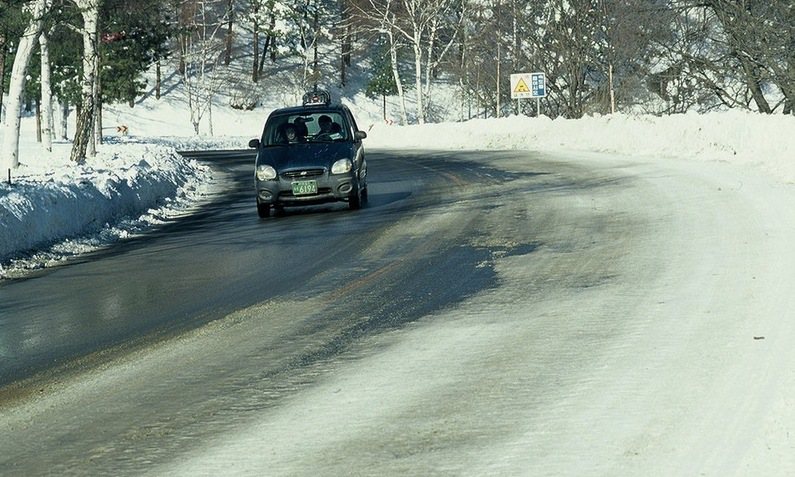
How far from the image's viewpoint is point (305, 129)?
20.8 meters

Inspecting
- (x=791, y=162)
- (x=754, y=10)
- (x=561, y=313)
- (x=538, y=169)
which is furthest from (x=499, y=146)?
(x=561, y=313)

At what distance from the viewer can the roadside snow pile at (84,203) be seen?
15.8 m

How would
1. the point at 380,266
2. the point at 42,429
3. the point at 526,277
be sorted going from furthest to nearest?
the point at 380,266
the point at 526,277
the point at 42,429

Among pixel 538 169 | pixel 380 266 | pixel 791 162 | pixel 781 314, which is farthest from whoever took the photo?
pixel 538 169

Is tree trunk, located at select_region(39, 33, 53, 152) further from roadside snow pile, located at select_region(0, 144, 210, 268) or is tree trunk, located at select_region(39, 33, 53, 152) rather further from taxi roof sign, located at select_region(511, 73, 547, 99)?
taxi roof sign, located at select_region(511, 73, 547, 99)

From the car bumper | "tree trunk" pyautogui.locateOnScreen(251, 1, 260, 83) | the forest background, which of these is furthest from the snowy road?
"tree trunk" pyautogui.locateOnScreen(251, 1, 260, 83)

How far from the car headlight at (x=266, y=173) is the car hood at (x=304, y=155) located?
0.09 metres

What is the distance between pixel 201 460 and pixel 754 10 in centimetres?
4063

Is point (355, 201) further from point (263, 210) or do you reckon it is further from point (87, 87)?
point (87, 87)

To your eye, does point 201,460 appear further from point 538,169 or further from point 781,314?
point 538,169

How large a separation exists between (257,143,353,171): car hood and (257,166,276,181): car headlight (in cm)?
9

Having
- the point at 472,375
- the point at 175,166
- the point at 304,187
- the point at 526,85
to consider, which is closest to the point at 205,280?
the point at 472,375

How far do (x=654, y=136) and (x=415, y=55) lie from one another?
49990 mm

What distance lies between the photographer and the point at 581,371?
23.4 feet
